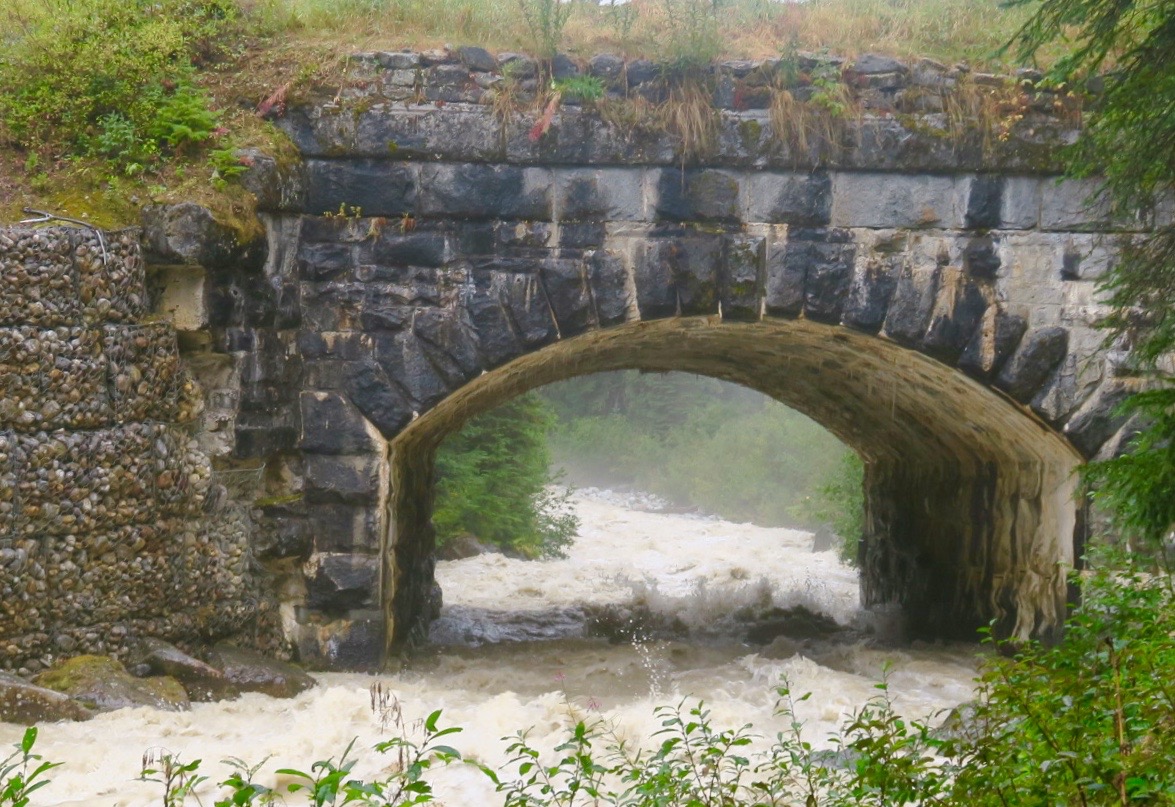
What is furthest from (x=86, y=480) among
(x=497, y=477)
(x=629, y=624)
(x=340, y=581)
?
(x=497, y=477)

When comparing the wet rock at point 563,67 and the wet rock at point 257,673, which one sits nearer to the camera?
the wet rock at point 257,673

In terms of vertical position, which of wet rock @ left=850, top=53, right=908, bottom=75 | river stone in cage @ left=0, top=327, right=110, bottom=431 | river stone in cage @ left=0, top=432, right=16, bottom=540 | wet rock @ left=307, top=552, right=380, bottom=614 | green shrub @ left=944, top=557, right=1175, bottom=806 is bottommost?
wet rock @ left=307, top=552, right=380, bottom=614

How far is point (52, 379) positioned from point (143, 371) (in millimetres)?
515

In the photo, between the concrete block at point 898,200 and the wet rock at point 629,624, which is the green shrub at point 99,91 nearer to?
the concrete block at point 898,200

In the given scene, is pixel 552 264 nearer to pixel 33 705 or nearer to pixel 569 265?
pixel 569 265

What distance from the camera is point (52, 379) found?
5.70 meters

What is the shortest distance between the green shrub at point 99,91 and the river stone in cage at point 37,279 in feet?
3.01

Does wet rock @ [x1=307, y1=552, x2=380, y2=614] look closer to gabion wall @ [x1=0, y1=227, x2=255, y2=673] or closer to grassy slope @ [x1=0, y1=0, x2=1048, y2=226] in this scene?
gabion wall @ [x1=0, y1=227, x2=255, y2=673]

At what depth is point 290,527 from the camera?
695cm

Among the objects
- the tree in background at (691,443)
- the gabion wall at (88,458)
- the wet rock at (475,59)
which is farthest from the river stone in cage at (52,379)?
the tree in background at (691,443)

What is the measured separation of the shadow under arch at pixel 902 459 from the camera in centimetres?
756

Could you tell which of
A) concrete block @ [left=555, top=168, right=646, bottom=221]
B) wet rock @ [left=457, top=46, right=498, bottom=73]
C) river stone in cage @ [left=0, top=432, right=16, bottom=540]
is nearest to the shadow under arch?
concrete block @ [left=555, top=168, right=646, bottom=221]

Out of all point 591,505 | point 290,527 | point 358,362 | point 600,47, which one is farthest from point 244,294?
point 591,505

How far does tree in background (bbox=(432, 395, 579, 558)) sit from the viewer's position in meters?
14.5
